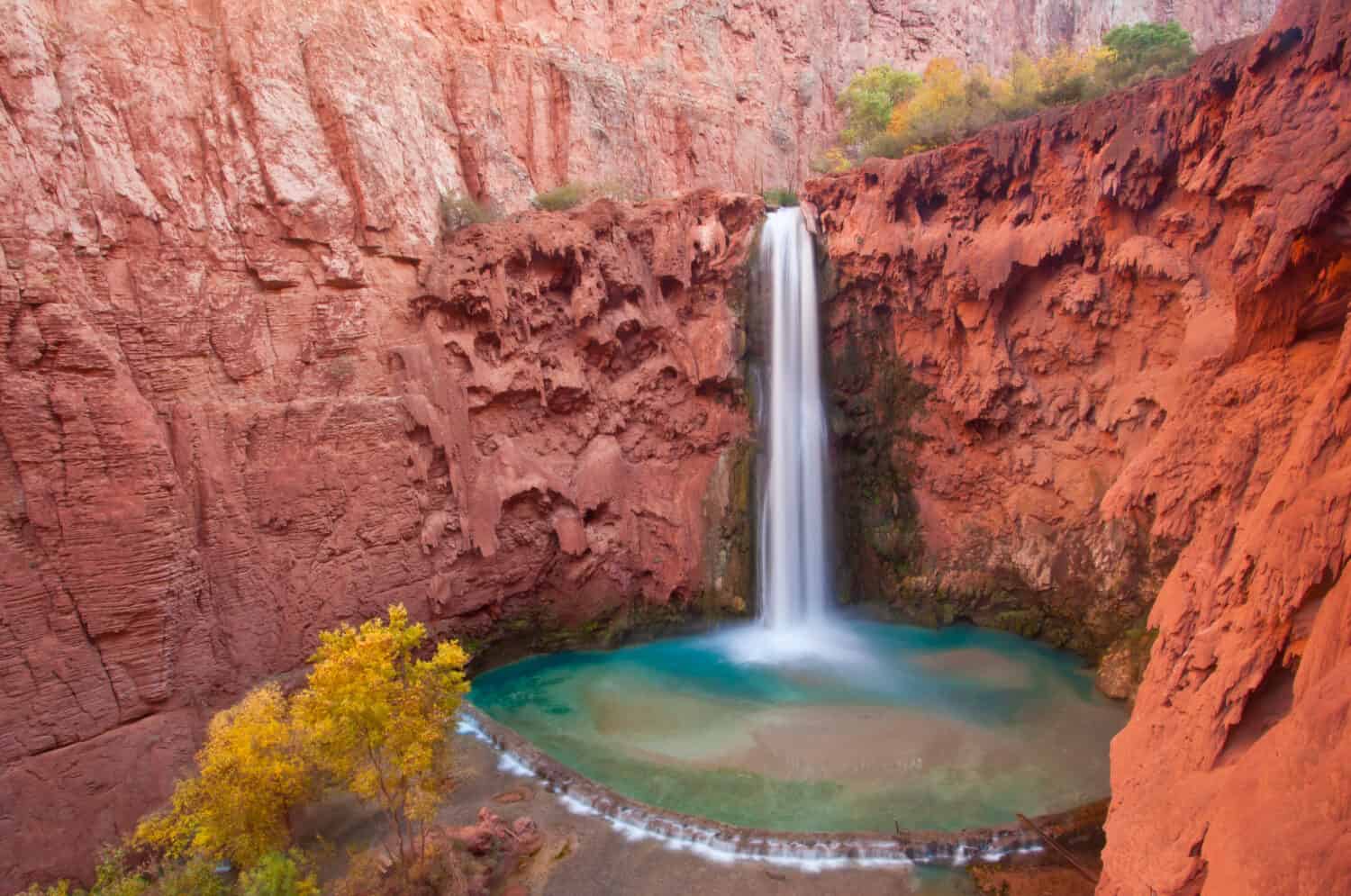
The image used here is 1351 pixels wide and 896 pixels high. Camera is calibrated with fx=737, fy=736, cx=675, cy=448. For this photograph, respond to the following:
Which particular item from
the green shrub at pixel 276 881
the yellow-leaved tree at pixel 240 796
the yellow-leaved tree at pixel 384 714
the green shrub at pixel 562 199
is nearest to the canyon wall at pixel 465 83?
the green shrub at pixel 562 199

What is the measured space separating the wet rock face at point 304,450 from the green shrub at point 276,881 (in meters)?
3.69

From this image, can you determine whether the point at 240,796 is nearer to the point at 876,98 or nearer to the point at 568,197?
the point at 568,197

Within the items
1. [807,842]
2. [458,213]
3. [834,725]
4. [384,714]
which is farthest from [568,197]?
[807,842]

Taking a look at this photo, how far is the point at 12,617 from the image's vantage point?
9.73 m

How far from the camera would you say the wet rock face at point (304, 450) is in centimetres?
998

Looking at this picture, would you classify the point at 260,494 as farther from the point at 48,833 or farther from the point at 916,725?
the point at 916,725

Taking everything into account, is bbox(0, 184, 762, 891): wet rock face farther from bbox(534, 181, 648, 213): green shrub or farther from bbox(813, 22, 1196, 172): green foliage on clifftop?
bbox(813, 22, 1196, 172): green foliage on clifftop

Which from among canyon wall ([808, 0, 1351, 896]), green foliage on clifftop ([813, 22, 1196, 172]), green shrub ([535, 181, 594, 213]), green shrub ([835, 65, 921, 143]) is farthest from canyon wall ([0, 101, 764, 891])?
green shrub ([835, 65, 921, 143])

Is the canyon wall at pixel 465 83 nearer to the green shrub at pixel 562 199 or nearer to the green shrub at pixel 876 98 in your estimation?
the green shrub at pixel 562 199

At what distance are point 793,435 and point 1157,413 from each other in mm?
7462

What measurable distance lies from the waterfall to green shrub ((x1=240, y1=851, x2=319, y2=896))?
37.4ft

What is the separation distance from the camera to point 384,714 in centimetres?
774

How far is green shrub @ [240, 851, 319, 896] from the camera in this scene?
25.9 feet

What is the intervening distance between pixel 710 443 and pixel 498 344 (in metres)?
5.53
